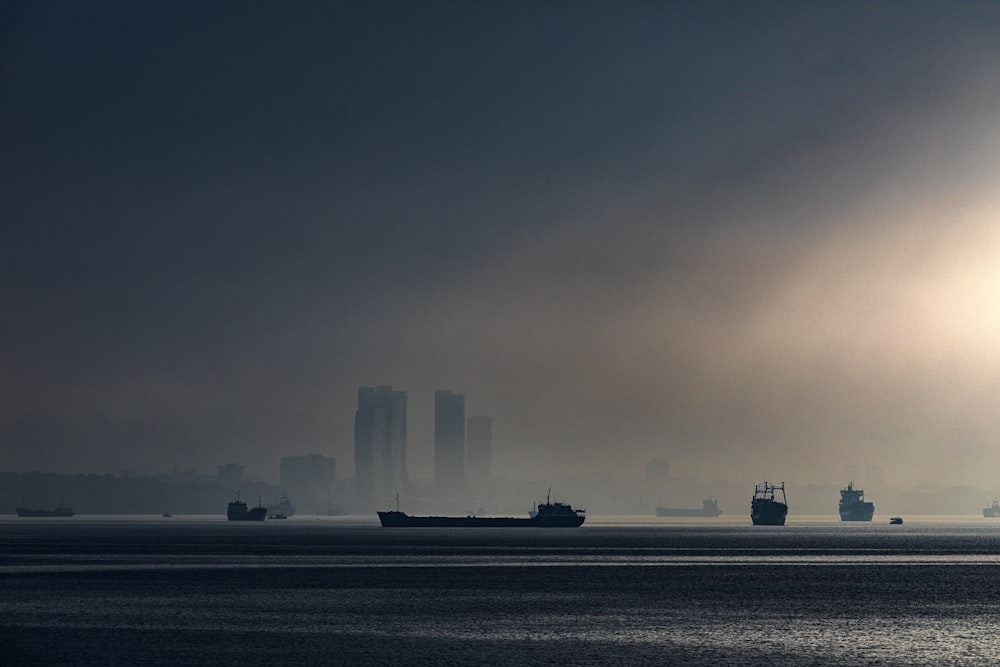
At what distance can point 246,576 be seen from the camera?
156 metres

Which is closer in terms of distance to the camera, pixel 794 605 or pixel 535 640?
pixel 535 640

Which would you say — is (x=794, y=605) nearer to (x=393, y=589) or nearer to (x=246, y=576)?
(x=393, y=589)

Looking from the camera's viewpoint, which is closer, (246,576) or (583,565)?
(246,576)

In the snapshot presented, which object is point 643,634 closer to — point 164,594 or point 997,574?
point 164,594

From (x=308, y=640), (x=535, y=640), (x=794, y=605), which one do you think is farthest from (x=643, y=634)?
(x=794, y=605)

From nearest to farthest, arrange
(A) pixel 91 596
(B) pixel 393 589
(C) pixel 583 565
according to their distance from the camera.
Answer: (A) pixel 91 596 < (B) pixel 393 589 < (C) pixel 583 565

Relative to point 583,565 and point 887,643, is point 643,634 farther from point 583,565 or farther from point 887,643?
point 583,565

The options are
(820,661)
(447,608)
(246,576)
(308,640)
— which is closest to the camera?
(820,661)

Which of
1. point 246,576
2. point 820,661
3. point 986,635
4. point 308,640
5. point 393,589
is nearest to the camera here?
point 820,661

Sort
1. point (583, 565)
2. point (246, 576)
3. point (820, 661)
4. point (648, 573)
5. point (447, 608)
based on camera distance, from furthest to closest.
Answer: point (583, 565) < point (648, 573) < point (246, 576) < point (447, 608) < point (820, 661)

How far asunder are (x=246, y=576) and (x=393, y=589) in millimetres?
31039

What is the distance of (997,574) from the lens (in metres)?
174

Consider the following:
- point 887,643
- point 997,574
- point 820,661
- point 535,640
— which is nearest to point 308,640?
point 535,640

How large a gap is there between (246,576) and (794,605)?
2950 inches
